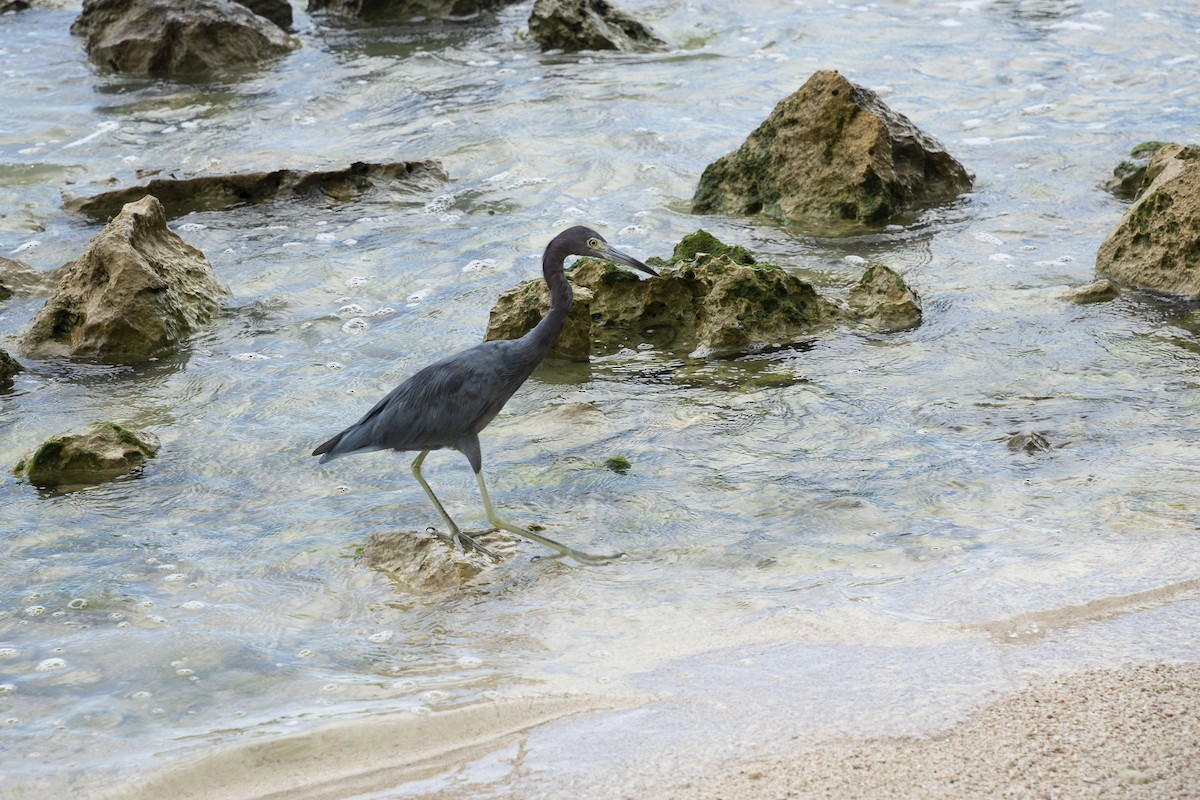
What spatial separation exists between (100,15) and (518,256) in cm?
935

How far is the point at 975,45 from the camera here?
14812 millimetres

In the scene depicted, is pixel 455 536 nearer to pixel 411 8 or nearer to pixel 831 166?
pixel 831 166

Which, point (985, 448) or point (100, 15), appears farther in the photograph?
point (100, 15)

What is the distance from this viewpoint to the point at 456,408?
17.9ft

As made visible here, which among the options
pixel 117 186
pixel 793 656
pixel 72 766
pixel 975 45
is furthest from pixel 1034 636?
pixel 975 45

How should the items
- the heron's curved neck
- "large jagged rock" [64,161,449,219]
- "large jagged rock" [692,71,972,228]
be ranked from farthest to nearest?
"large jagged rock" [64,161,449,219]
"large jagged rock" [692,71,972,228]
the heron's curved neck

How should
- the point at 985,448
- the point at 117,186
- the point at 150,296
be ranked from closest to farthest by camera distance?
the point at 985,448, the point at 150,296, the point at 117,186

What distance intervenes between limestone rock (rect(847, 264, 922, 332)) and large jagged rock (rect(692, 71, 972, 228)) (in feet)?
5.61

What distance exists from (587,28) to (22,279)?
818 centimetres

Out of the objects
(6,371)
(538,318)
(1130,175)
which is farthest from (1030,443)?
(6,371)

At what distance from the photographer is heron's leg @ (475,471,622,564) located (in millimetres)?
5246

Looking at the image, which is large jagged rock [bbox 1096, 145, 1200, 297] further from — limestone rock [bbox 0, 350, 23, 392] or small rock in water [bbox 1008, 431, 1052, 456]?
limestone rock [bbox 0, 350, 23, 392]

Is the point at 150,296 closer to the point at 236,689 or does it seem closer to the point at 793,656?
the point at 236,689

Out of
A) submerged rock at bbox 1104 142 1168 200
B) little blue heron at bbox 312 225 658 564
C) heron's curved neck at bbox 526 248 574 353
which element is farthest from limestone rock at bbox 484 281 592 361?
submerged rock at bbox 1104 142 1168 200
